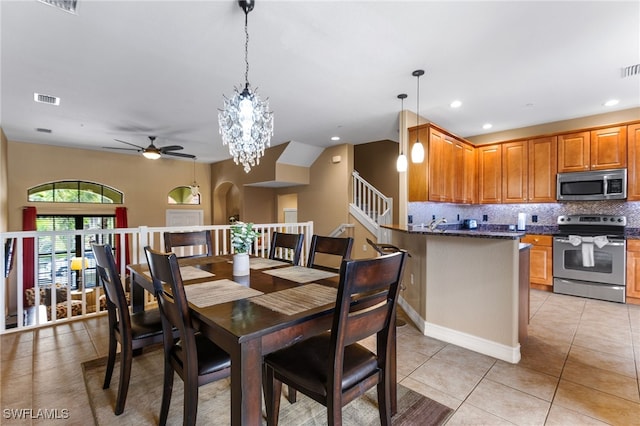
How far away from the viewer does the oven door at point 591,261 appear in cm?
394

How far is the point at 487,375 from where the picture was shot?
225 centimetres

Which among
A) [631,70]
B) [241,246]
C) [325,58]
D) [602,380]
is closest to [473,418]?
[602,380]

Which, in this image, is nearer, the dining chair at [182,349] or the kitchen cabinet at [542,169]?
the dining chair at [182,349]

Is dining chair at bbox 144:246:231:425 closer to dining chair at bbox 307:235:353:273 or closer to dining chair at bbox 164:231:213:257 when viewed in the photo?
dining chair at bbox 307:235:353:273

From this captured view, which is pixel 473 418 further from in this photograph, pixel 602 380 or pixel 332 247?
pixel 332 247

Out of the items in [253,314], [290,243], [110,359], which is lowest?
[110,359]

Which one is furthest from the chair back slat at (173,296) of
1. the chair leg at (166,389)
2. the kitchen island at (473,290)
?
the kitchen island at (473,290)

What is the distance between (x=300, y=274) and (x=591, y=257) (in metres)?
4.36

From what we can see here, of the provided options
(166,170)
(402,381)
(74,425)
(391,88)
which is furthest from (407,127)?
(166,170)

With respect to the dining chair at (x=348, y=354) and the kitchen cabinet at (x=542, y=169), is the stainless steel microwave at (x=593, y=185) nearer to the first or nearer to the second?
the kitchen cabinet at (x=542, y=169)

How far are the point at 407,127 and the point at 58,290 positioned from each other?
821 cm

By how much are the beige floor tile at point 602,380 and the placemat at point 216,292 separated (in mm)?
2440

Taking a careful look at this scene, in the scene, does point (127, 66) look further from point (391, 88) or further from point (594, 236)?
point (594, 236)

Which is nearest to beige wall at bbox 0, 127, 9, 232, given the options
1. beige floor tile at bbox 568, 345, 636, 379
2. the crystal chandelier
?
the crystal chandelier
